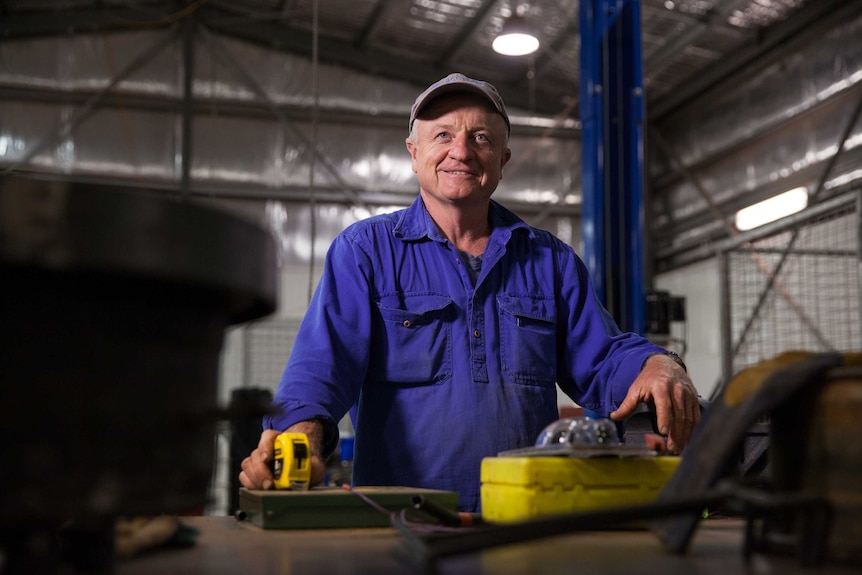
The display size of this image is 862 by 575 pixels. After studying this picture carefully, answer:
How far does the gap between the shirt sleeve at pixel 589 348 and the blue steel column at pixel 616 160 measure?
187 cm

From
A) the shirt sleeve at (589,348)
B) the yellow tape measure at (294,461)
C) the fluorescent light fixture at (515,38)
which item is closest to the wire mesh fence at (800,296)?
the fluorescent light fixture at (515,38)

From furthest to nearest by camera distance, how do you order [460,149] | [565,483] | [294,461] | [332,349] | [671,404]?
[460,149], [332,349], [671,404], [294,461], [565,483]

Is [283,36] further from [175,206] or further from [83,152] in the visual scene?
[175,206]

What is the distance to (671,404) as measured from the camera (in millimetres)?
1461

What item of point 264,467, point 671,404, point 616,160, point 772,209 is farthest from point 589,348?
point 772,209

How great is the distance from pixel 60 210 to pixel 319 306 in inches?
48.2

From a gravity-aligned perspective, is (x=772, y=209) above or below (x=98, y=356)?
above

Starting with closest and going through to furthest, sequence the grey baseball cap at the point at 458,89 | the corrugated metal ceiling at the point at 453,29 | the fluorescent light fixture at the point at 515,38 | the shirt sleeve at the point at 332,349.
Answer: the shirt sleeve at the point at 332,349 → the grey baseball cap at the point at 458,89 → the fluorescent light fixture at the point at 515,38 → the corrugated metal ceiling at the point at 453,29

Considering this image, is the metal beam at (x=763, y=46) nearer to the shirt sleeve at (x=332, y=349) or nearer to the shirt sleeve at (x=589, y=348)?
the shirt sleeve at (x=589, y=348)

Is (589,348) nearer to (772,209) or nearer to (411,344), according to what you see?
(411,344)

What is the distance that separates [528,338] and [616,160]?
2254 mm

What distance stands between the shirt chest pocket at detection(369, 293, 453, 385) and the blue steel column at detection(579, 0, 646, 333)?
214 centimetres

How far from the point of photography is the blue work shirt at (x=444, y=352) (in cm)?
181

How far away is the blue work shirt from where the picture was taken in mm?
1812
